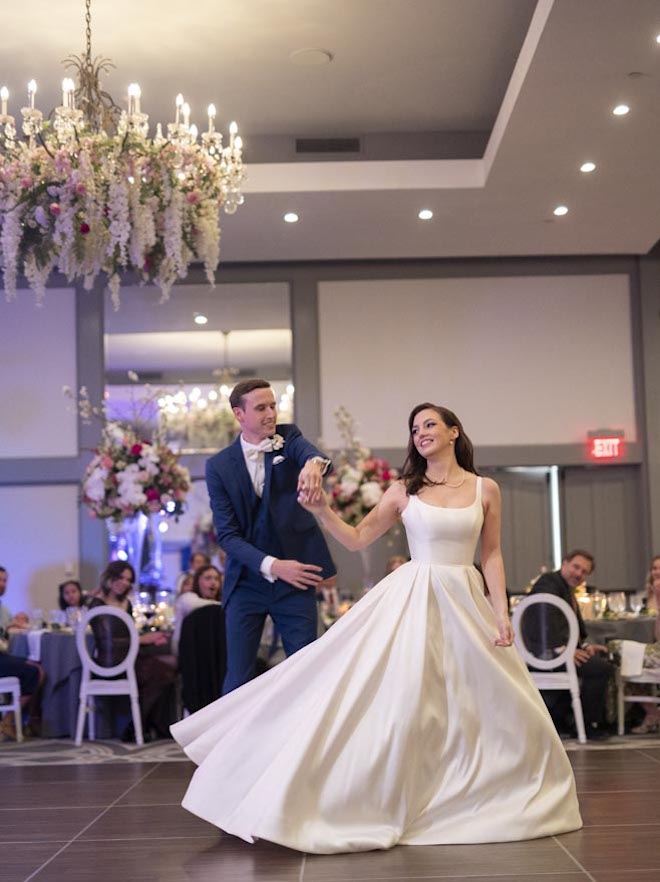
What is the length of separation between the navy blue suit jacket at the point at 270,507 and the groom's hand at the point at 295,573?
0.14 meters

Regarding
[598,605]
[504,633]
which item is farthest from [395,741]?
[598,605]

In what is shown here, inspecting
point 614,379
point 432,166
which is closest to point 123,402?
point 432,166

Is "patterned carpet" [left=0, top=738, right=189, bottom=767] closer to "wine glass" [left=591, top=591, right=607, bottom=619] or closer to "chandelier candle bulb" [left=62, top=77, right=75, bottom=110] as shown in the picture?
"wine glass" [left=591, top=591, right=607, bottom=619]

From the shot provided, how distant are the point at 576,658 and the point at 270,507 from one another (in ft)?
10.9

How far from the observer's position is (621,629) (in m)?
8.05

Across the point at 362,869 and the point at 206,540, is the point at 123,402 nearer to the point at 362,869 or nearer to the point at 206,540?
the point at 206,540

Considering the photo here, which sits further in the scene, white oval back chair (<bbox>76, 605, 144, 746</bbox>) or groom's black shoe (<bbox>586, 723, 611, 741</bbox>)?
white oval back chair (<bbox>76, 605, 144, 746</bbox>)

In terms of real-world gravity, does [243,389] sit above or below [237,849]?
above

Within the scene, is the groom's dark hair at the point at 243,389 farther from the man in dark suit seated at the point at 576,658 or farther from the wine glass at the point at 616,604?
the wine glass at the point at 616,604

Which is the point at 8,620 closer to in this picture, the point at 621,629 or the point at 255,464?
the point at 621,629

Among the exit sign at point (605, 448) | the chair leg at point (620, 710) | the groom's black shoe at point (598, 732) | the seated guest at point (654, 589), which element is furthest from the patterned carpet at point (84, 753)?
the exit sign at point (605, 448)

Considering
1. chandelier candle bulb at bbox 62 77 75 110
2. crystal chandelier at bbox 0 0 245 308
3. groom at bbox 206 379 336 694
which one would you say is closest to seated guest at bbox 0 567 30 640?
crystal chandelier at bbox 0 0 245 308

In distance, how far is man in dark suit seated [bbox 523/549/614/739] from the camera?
7.23 metres

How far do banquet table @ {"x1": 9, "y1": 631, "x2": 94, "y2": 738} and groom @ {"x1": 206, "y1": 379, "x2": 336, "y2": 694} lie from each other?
3535mm
